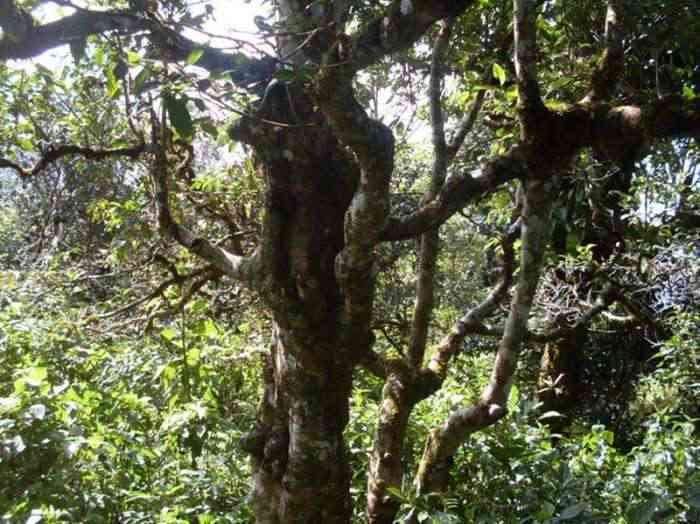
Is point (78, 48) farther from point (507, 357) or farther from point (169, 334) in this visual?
point (169, 334)

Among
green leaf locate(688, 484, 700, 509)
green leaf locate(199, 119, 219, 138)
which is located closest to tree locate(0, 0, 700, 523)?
green leaf locate(199, 119, 219, 138)

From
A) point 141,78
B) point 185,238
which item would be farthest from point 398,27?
point 185,238

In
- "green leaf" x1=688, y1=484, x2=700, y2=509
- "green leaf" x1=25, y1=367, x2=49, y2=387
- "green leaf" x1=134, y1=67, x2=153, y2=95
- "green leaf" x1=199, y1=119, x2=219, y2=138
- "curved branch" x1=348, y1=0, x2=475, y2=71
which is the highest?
"curved branch" x1=348, y1=0, x2=475, y2=71

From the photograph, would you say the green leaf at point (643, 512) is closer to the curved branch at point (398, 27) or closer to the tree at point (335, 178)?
the tree at point (335, 178)

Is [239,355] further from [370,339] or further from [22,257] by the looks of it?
[22,257]

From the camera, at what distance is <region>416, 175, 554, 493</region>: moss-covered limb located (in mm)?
2715

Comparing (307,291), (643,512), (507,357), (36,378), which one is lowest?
(643,512)

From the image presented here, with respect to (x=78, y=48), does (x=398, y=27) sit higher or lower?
higher

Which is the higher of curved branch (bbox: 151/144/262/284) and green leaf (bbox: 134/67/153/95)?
curved branch (bbox: 151/144/262/284)

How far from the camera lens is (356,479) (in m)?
3.64

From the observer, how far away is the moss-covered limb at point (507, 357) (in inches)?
107

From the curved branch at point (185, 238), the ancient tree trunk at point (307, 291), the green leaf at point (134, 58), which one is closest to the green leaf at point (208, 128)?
the green leaf at point (134, 58)

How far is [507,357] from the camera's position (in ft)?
9.34

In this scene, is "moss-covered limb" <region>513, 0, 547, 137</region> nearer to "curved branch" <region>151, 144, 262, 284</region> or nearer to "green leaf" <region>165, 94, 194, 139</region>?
"curved branch" <region>151, 144, 262, 284</region>
